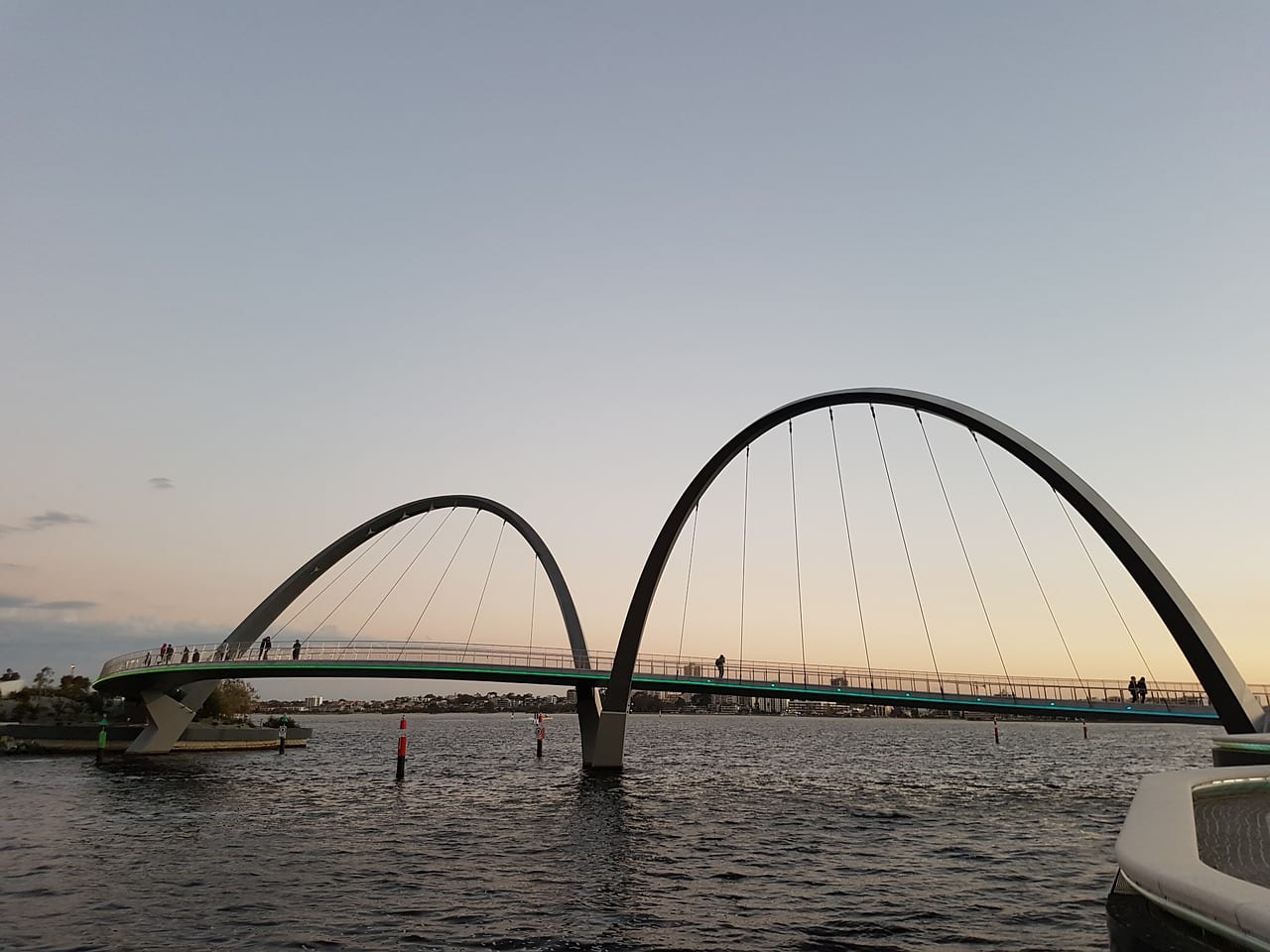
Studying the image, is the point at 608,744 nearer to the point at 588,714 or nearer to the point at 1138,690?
the point at 588,714

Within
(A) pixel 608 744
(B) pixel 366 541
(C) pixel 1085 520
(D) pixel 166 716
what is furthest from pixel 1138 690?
(D) pixel 166 716

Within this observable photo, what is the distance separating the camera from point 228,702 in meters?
74.6

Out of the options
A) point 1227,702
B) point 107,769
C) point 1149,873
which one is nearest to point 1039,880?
point 1227,702

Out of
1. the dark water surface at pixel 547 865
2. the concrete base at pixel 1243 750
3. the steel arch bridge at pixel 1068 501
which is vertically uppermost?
the steel arch bridge at pixel 1068 501

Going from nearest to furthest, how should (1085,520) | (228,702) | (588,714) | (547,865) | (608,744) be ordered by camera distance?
1. (547,865)
2. (1085,520)
3. (608,744)
4. (588,714)
5. (228,702)

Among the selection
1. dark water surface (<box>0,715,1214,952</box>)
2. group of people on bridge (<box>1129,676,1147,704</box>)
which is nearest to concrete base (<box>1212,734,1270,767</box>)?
dark water surface (<box>0,715,1214,952</box>)

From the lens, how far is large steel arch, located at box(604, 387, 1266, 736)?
1067 inches

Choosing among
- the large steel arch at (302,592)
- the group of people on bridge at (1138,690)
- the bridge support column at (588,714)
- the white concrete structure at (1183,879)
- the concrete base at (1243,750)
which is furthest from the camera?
the large steel arch at (302,592)

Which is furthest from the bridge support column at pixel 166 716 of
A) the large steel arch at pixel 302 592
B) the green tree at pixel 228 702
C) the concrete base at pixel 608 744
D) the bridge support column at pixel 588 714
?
the concrete base at pixel 608 744

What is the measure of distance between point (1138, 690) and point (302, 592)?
5154cm

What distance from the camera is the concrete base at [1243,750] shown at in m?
11.1

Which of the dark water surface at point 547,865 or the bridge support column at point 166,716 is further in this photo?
the bridge support column at point 166,716

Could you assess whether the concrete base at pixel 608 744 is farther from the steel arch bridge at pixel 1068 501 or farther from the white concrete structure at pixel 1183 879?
the white concrete structure at pixel 1183 879

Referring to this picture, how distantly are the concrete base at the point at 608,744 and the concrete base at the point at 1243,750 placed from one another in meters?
31.8
